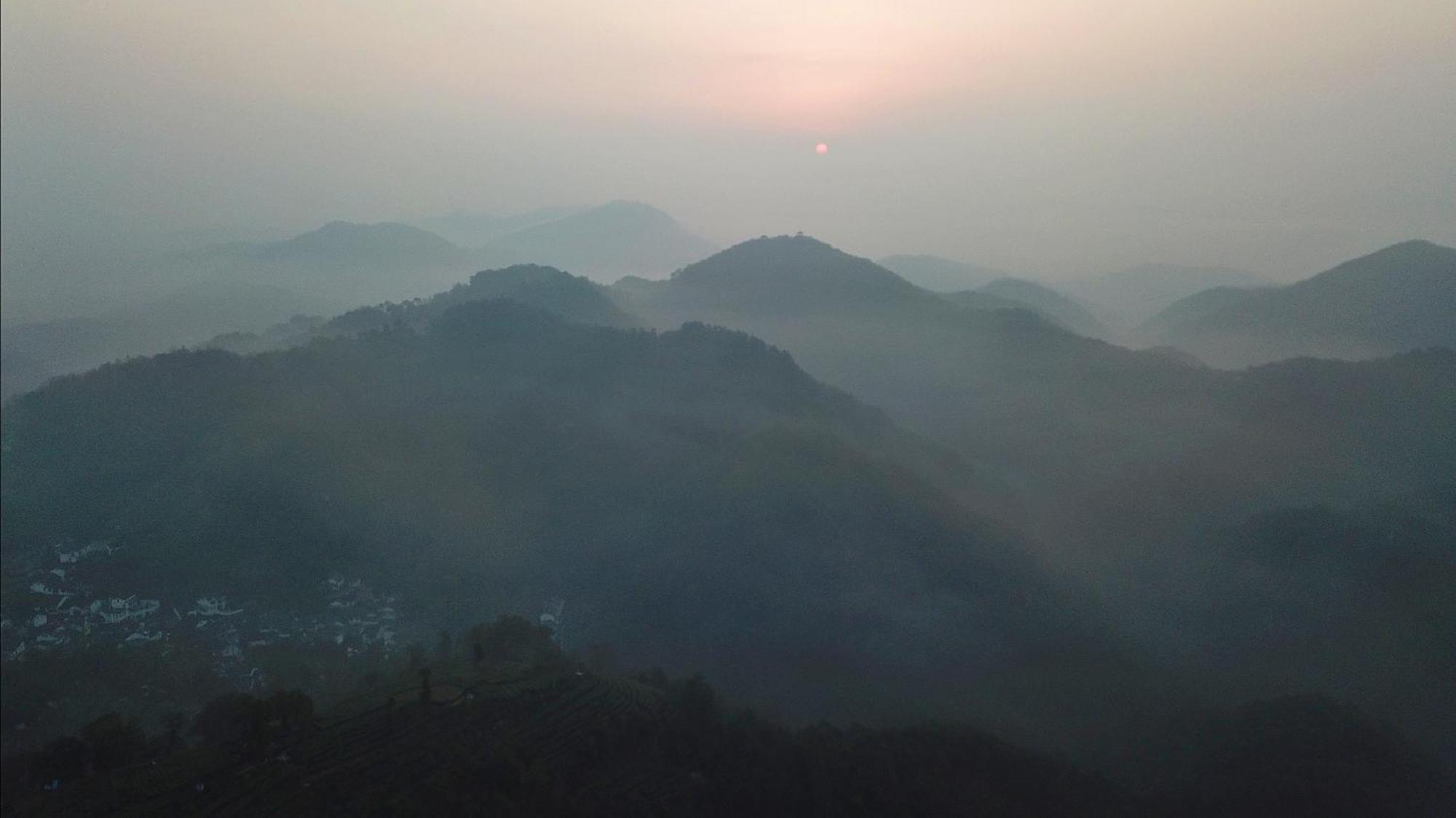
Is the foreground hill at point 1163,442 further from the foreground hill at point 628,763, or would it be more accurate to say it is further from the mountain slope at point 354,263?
the mountain slope at point 354,263

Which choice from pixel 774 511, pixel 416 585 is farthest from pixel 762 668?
pixel 416 585

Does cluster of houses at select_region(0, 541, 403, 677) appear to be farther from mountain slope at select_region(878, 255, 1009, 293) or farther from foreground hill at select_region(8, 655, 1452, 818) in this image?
mountain slope at select_region(878, 255, 1009, 293)

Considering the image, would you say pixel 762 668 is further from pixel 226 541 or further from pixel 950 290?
pixel 950 290

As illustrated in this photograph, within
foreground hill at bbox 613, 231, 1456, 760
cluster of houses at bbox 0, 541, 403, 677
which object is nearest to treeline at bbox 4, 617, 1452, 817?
cluster of houses at bbox 0, 541, 403, 677

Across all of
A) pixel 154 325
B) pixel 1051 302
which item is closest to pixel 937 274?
pixel 1051 302

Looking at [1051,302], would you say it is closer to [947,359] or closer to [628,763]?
[947,359]

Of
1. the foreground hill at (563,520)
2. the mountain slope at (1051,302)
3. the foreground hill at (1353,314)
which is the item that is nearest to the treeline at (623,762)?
the foreground hill at (563,520)
